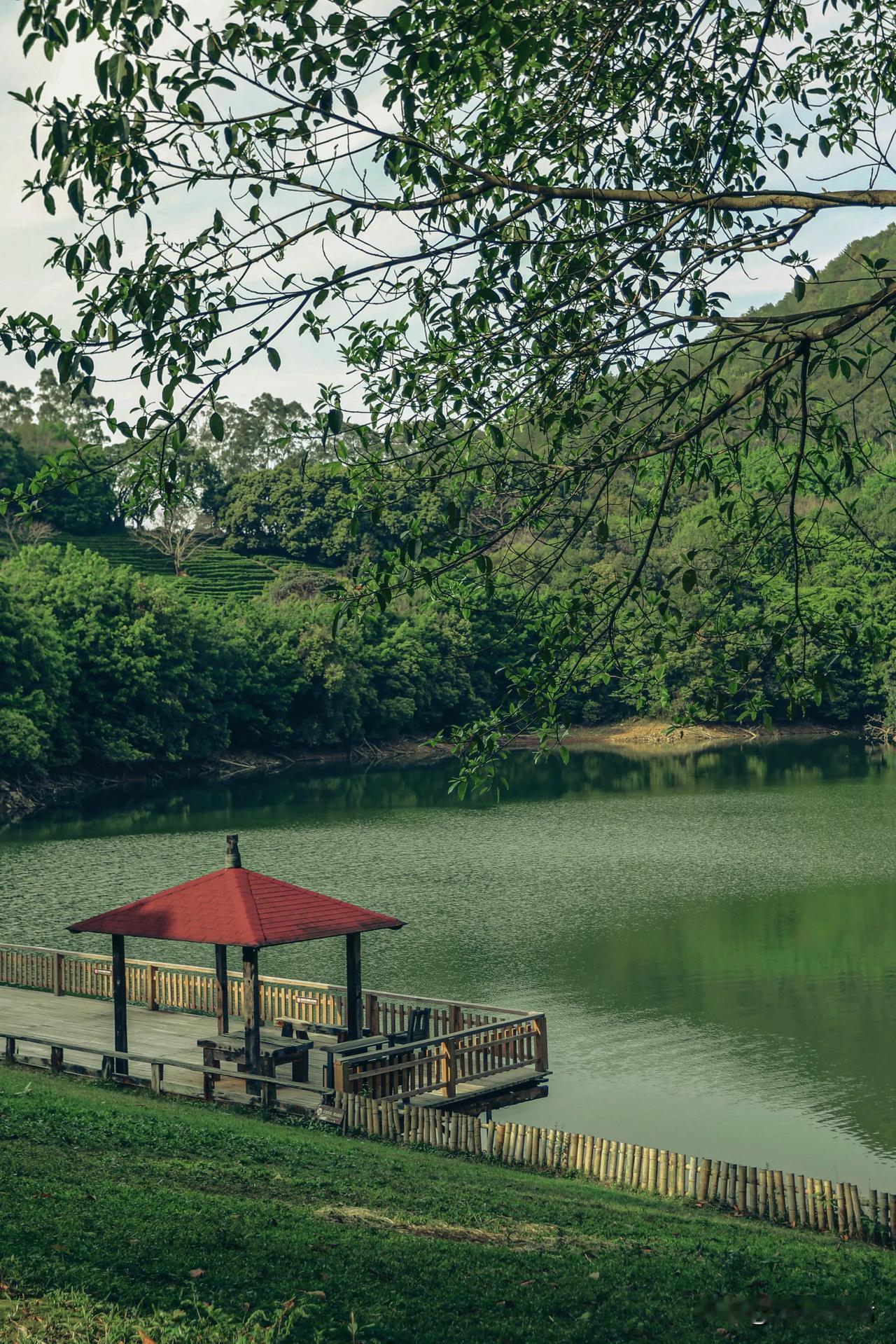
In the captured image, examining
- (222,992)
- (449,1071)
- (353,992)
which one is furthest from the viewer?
(222,992)

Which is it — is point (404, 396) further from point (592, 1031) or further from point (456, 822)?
point (456, 822)

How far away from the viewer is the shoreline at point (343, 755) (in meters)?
51.6

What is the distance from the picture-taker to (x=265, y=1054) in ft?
46.3

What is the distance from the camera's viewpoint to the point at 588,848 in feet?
119

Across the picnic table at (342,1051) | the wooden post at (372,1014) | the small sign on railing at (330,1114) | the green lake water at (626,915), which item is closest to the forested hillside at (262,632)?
the green lake water at (626,915)

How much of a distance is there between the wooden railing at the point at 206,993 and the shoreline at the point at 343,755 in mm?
26184

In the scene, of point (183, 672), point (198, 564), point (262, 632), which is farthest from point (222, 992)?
point (198, 564)

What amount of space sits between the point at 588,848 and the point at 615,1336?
29.6 meters

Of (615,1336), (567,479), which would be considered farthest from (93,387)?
(615,1336)

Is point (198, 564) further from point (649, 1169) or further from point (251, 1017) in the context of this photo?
point (649, 1169)

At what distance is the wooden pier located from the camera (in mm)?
13797

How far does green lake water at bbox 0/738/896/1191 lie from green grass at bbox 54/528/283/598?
39.1 m

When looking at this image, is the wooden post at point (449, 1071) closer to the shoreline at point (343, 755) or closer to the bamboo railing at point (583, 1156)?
the bamboo railing at point (583, 1156)

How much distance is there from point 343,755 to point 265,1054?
5852 cm
